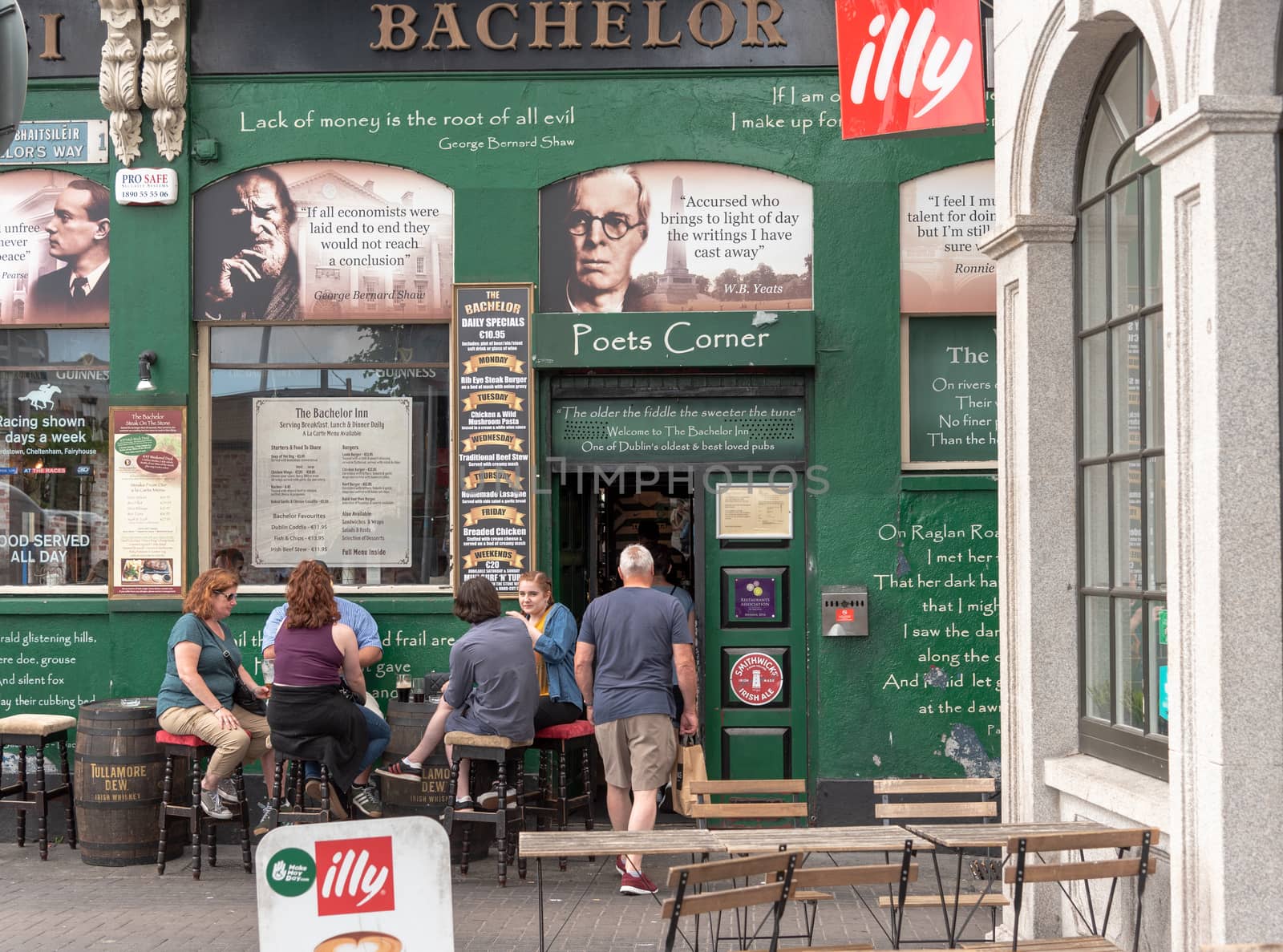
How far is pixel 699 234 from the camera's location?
9.51 meters

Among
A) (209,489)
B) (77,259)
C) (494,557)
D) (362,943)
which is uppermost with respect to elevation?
(77,259)

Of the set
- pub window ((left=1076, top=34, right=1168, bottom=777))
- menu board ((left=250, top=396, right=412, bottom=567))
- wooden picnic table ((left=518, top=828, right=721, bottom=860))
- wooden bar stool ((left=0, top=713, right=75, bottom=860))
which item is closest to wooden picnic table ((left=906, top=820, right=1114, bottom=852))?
pub window ((left=1076, top=34, right=1168, bottom=777))

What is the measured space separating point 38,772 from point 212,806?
1.33 meters

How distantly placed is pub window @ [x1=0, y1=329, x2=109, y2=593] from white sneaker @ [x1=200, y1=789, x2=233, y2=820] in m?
2.21

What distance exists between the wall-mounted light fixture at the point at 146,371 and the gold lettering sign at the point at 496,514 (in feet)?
7.64

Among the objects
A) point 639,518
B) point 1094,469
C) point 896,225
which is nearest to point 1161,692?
point 1094,469

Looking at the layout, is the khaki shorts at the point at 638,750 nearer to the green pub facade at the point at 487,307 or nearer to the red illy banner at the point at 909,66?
the green pub facade at the point at 487,307

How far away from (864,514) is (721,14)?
139 inches

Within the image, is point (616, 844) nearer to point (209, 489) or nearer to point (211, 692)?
point (211, 692)

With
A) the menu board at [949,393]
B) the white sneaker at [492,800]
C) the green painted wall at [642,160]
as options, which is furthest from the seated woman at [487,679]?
the menu board at [949,393]

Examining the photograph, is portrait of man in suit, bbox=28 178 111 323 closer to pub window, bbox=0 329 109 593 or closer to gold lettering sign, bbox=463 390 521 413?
pub window, bbox=0 329 109 593

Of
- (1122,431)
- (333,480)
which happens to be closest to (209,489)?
(333,480)

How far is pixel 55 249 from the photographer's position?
31.7 feet

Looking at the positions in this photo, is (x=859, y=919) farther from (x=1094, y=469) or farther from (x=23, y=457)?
(x=23, y=457)
